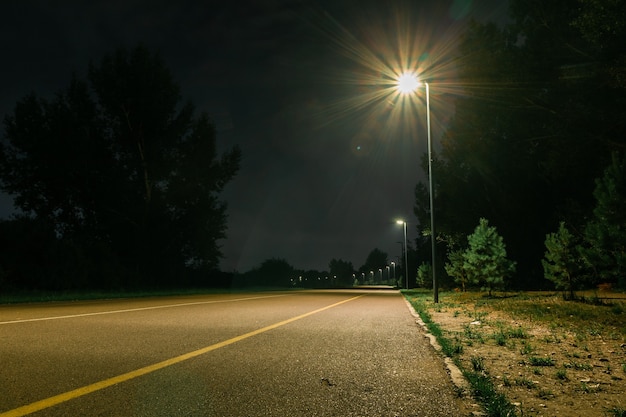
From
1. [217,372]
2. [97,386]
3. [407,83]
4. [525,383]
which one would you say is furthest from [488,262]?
[97,386]

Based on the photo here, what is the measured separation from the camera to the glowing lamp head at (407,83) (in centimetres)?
1769

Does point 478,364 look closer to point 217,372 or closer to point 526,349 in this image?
point 526,349

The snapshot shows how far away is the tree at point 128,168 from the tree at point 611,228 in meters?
29.8

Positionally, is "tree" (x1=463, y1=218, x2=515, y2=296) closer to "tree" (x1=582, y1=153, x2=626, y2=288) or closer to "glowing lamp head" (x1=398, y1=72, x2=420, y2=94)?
"tree" (x1=582, y1=153, x2=626, y2=288)

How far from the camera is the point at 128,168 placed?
38844mm

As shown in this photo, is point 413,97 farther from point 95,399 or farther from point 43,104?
point 43,104

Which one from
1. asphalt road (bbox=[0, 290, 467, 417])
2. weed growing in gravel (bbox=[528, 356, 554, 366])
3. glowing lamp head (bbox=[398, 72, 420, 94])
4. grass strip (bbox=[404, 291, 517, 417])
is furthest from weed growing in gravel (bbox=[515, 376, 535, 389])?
glowing lamp head (bbox=[398, 72, 420, 94])

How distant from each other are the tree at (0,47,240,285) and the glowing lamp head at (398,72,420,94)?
2513 centimetres

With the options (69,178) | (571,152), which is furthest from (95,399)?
(69,178)

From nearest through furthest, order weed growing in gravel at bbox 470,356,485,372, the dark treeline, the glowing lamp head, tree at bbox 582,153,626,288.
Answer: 1. weed growing in gravel at bbox 470,356,485,372
2. tree at bbox 582,153,626,288
3. the dark treeline
4. the glowing lamp head

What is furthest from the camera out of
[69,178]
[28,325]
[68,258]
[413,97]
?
[69,178]

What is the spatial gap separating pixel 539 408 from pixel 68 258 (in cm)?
2806

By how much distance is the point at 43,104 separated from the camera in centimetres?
3688

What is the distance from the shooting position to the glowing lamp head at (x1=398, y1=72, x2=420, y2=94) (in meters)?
17.7
